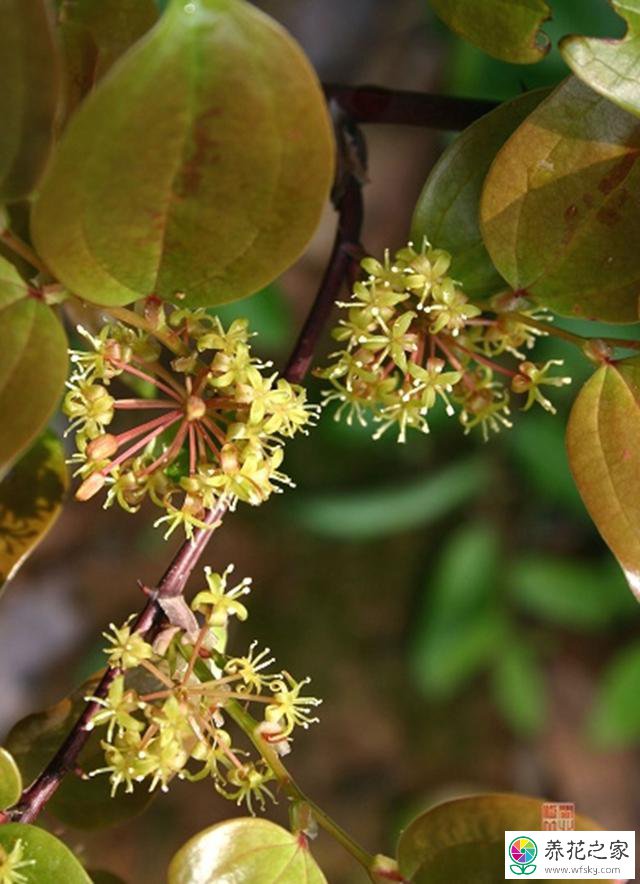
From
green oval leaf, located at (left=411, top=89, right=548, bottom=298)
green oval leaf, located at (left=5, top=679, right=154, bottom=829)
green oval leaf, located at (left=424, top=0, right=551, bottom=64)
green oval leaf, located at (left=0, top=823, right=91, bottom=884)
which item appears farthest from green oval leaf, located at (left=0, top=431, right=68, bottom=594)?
green oval leaf, located at (left=424, top=0, right=551, bottom=64)

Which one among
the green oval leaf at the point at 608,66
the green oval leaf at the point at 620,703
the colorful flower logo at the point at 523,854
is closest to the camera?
the green oval leaf at the point at 608,66

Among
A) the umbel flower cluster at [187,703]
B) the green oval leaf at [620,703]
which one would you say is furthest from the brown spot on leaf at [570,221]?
the green oval leaf at [620,703]

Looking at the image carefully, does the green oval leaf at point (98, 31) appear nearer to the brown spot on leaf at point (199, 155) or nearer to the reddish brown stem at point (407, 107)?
the brown spot on leaf at point (199, 155)

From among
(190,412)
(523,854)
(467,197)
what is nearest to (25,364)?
(190,412)

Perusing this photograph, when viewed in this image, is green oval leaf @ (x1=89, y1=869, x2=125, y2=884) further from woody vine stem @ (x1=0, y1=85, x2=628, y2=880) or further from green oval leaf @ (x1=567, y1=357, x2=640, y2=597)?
green oval leaf @ (x1=567, y1=357, x2=640, y2=597)

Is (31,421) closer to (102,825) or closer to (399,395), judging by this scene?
(399,395)

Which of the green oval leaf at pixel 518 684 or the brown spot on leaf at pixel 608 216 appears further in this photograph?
the green oval leaf at pixel 518 684

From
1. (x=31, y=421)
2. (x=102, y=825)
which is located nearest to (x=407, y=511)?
(x=102, y=825)
